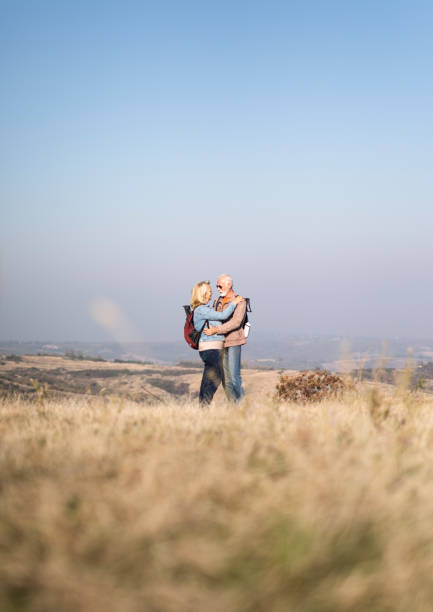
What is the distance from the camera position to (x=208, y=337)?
28.3 feet

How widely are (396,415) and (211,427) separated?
1981 mm

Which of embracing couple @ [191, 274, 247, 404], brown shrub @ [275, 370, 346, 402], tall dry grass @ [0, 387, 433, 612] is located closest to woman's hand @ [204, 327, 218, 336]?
embracing couple @ [191, 274, 247, 404]

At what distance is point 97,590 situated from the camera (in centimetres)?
194

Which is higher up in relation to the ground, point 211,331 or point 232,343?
point 211,331

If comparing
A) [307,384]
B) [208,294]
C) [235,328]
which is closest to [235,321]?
[235,328]

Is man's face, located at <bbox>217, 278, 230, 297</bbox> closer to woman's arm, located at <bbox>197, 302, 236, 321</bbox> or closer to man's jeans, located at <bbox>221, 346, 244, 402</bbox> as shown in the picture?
woman's arm, located at <bbox>197, 302, 236, 321</bbox>

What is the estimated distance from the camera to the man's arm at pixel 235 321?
27.7 ft

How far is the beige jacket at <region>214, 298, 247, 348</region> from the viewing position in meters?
8.45

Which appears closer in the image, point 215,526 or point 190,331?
point 215,526

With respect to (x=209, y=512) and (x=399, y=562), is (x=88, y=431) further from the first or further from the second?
(x=399, y=562)

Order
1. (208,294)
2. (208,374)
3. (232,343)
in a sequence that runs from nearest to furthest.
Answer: (208,374) → (232,343) → (208,294)

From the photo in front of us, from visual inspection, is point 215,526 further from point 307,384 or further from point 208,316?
point 307,384

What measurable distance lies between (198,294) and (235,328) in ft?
2.88

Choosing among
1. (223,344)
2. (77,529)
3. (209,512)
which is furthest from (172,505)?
(223,344)
